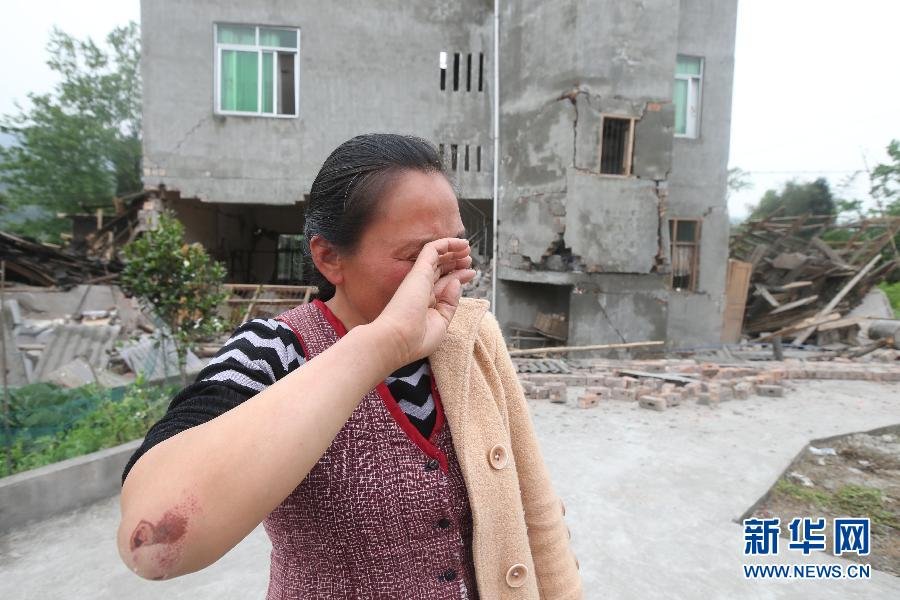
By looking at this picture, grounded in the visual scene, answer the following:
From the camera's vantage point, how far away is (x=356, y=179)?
3.53 ft

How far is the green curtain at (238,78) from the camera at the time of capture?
33.3 feet

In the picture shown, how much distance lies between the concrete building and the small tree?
5912 mm

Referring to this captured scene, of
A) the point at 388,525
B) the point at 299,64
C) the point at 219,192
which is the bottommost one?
the point at 388,525

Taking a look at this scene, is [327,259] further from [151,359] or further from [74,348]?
[74,348]

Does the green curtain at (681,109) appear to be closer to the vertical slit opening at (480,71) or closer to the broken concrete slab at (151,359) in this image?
the vertical slit opening at (480,71)

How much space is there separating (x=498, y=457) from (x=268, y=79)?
10.8 metres

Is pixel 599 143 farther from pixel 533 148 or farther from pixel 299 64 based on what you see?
pixel 299 64

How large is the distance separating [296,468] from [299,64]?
11.0 metres

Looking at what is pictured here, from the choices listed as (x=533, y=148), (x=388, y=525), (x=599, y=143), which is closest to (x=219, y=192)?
(x=533, y=148)

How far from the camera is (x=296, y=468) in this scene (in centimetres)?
76

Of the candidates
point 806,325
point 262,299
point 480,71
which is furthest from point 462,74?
point 806,325

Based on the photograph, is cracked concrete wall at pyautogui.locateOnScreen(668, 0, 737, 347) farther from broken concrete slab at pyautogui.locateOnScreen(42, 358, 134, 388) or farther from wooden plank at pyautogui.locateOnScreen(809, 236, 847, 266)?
broken concrete slab at pyautogui.locateOnScreen(42, 358, 134, 388)

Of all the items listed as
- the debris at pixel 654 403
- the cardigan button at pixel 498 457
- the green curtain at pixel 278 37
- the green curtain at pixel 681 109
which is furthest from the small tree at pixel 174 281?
the green curtain at pixel 681 109

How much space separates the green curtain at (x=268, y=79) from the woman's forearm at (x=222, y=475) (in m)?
10.8
